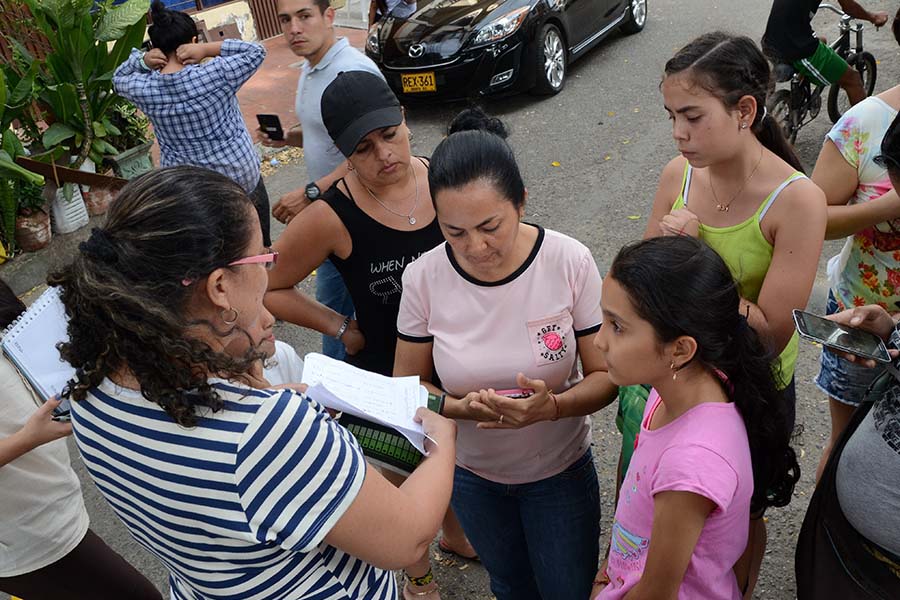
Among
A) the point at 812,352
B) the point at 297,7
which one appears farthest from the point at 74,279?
the point at 812,352

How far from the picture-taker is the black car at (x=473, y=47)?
25.1 ft

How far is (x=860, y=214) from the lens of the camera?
8.45ft

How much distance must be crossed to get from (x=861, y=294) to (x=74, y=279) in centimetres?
261

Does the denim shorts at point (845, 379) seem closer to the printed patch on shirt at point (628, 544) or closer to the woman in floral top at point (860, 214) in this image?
the woman in floral top at point (860, 214)

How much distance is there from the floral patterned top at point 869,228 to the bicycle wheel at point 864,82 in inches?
158

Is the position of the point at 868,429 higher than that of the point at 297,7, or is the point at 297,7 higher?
the point at 297,7

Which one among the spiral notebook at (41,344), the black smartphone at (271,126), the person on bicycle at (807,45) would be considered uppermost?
the spiral notebook at (41,344)

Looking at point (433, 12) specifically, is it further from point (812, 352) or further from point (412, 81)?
point (812, 352)

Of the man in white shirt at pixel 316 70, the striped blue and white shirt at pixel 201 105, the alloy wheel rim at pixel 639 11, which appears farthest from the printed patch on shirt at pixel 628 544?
the alloy wheel rim at pixel 639 11

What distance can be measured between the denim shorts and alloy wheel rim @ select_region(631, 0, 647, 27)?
7.70 metres

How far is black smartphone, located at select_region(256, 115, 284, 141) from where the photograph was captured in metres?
4.11

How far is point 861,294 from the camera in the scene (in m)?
2.80

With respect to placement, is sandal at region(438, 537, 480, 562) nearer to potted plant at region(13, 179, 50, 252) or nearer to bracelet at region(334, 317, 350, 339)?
bracelet at region(334, 317, 350, 339)

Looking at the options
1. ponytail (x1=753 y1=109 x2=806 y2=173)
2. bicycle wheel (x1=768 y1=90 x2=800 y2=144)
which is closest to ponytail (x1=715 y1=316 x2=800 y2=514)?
ponytail (x1=753 y1=109 x2=806 y2=173)
